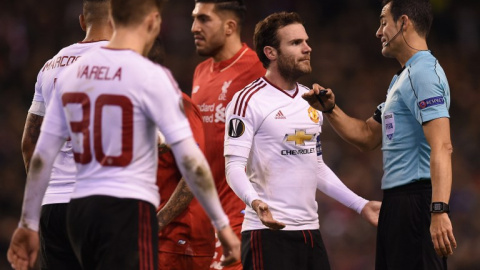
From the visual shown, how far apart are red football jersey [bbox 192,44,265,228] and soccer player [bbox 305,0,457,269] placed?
47.2 inches

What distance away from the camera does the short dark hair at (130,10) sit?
433cm

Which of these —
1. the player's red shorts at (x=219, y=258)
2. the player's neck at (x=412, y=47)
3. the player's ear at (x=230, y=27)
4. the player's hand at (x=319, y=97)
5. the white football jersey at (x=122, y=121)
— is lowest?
the player's red shorts at (x=219, y=258)

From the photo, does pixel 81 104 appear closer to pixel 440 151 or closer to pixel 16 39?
pixel 440 151

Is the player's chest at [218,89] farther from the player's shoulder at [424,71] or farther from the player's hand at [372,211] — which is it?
the player's shoulder at [424,71]

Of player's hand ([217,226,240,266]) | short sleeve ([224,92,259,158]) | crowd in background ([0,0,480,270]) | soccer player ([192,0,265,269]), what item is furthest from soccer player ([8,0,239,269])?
crowd in background ([0,0,480,270])

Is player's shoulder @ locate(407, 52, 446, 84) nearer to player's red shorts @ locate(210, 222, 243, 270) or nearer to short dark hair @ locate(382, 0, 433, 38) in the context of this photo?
short dark hair @ locate(382, 0, 433, 38)

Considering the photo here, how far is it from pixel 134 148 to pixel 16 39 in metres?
11.9

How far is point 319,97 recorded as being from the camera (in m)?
5.81

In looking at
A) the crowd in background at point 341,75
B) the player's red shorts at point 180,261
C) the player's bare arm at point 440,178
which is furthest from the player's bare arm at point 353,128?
the crowd in background at point 341,75

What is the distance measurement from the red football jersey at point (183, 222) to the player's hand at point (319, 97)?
766 millimetres

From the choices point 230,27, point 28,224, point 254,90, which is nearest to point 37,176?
point 28,224

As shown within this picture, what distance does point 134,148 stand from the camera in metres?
4.21

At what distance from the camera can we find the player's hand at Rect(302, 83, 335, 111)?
5.69m

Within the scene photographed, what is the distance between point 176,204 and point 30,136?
3.42 feet
